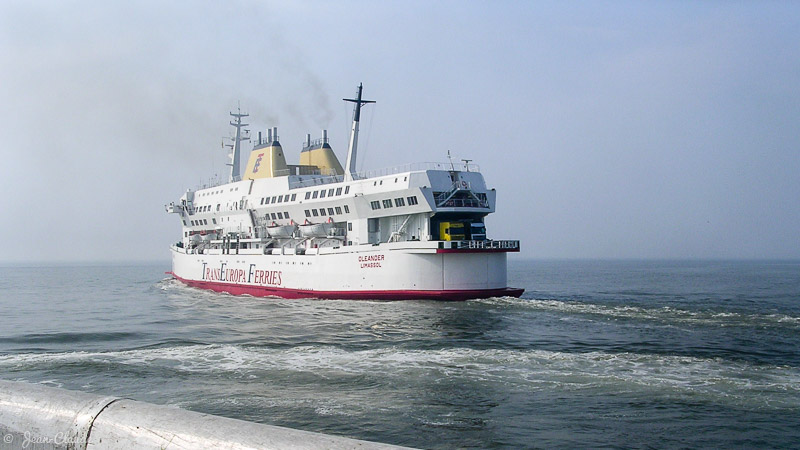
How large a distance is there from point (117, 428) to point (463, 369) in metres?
12.3

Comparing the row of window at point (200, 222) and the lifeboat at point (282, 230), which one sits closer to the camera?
the lifeboat at point (282, 230)

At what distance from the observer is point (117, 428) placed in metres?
3.52

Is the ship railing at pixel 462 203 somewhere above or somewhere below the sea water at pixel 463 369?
above

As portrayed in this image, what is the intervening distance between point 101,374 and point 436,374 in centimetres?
842

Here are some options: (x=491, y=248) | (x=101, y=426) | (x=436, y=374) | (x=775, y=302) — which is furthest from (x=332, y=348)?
(x=775, y=302)

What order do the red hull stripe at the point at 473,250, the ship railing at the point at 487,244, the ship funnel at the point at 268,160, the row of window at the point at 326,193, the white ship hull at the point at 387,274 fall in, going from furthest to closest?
the ship funnel at the point at 268,160, the row of window at the point at 326,193, the white ship hull at the point at 387,274, the ship railing at the point at 487,244, the red hull stripe at the point at 473,250

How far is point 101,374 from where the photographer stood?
598 inches

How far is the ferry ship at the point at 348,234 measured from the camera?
2923 cm

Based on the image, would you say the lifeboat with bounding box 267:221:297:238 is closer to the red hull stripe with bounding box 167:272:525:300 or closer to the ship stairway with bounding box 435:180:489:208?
the red hull stripe with bounding box 167:272:525:300

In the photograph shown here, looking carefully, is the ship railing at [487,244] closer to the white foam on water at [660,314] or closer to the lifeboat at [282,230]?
the white foam on water at [660,314]

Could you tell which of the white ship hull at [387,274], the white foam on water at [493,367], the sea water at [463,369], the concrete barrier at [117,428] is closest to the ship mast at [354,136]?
the white ship hull at [387,274]

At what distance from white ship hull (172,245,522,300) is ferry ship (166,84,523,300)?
0.16ft

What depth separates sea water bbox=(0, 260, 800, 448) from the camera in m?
10.5

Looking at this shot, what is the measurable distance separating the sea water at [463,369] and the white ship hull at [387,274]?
1.42 meters
